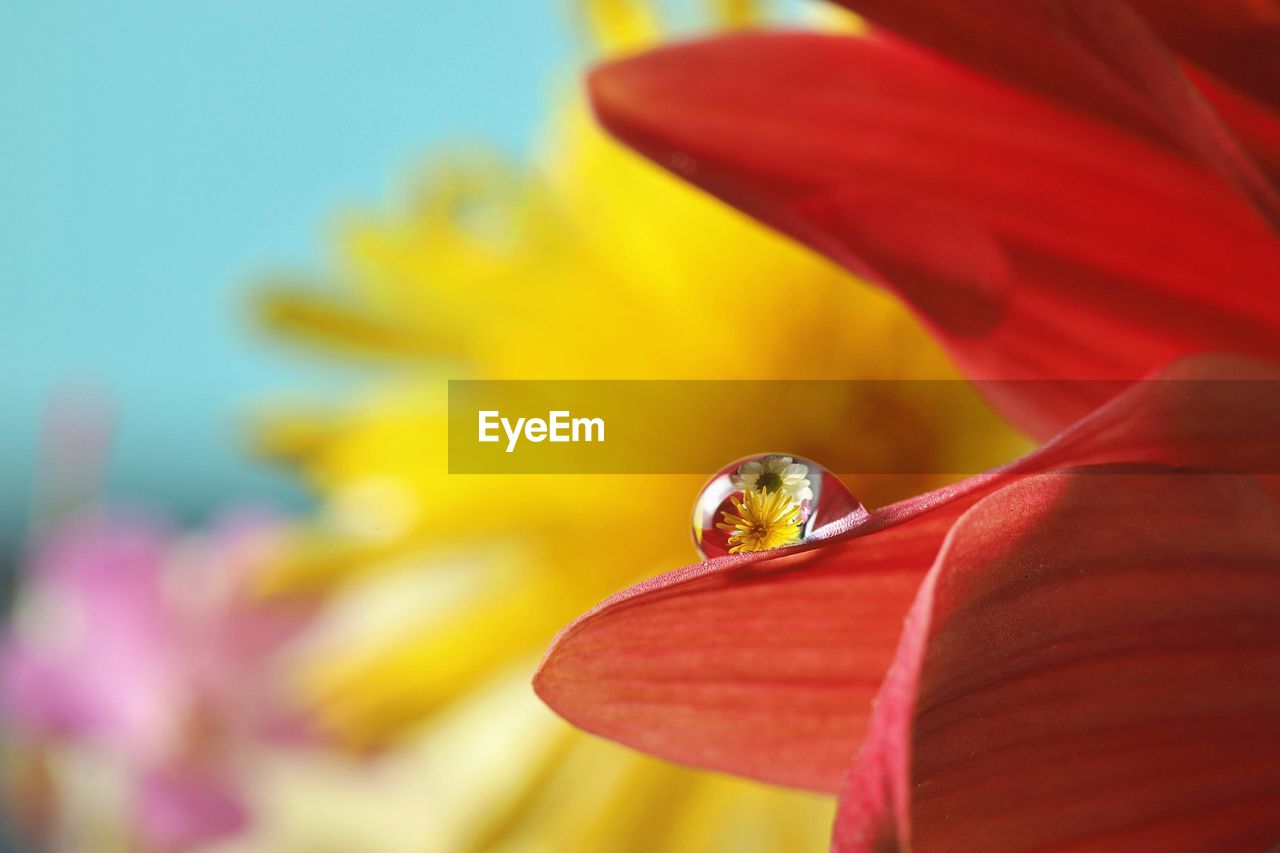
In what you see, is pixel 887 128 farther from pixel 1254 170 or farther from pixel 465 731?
pixel 465 731

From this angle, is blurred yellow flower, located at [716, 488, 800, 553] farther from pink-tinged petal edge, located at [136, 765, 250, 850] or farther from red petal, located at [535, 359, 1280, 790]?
pink-tinged petal edge, located at [136, 765, 250, 850]

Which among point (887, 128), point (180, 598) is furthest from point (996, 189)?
point (180, 598)

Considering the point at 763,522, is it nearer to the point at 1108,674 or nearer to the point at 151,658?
the point at 1108,674

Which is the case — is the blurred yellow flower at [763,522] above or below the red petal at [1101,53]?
below

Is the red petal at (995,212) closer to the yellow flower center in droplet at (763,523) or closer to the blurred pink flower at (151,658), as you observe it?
the yellow flower center in droplet at (763,523)

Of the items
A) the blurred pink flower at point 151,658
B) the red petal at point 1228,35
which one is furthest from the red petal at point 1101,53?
the blurred pink flower at point 151,658

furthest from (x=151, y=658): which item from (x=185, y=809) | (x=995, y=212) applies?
(x=995, y=212)

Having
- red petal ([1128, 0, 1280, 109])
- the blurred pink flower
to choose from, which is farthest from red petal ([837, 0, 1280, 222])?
the blurred pink flower
